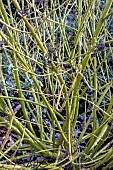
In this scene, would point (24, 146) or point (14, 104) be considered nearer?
point (24, 146)

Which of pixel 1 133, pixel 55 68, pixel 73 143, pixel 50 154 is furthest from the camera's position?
pixel 1 133

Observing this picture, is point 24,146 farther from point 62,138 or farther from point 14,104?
point 14,104

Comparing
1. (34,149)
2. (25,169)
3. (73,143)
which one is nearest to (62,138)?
(73,143)

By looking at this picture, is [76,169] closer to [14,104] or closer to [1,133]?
[1,133]

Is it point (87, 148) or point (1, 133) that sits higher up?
point (87, 148)

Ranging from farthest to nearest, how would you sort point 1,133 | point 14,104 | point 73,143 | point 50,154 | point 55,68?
point 14,104 → point 1,133 → point 50,154 → point 73,143 → point 55,68

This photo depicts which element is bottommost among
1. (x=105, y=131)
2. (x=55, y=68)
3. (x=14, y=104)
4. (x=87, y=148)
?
(x=14, y=104)

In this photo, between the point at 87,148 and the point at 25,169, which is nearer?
the point at 25,169

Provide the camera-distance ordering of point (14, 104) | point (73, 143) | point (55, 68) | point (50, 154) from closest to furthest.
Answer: point (55, 68) → point (73, 143) → point (50, 154) → point (14, 104)

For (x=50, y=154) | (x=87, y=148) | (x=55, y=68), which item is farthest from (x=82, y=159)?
(x=55, y=68)
